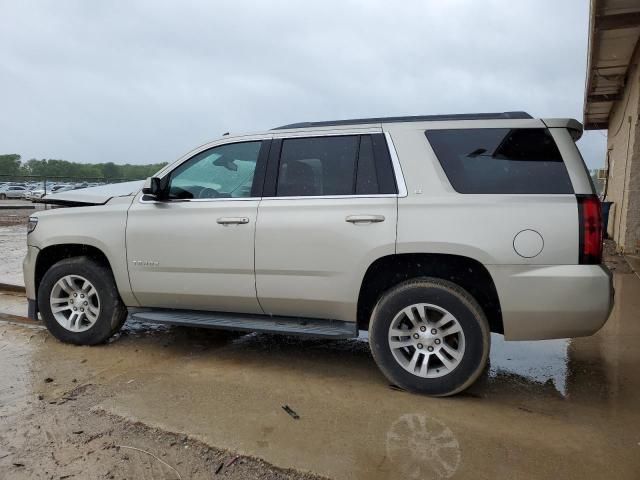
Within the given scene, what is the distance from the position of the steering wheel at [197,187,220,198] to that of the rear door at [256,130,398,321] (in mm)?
505

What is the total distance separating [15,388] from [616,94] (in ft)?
46.0

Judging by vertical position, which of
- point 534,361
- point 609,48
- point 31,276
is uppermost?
point 609,48

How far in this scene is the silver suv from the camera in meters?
3.27

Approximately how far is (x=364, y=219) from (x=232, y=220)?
3.52 ft

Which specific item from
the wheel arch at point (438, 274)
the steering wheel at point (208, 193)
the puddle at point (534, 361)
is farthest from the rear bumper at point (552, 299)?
the steering wheel at point (208, 193)

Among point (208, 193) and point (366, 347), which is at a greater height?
point (208, 193)

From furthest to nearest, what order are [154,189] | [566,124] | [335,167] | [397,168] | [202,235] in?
1. [154,189]
2. [202,235]
3. [335,167]
4. [397,168]
5. [566,124]

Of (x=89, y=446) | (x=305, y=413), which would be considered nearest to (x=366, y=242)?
(x=305, y=413)

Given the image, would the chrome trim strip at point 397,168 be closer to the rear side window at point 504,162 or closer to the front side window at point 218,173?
the rear side window at point 504,162

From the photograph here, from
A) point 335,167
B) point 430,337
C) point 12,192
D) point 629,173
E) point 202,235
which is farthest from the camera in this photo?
point 12,192

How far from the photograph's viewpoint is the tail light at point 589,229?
3.15 m

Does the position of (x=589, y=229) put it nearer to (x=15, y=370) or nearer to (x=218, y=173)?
(x=218, y=173)

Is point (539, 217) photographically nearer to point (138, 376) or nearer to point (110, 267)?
point (138, 376)

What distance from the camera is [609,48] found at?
926 cm
